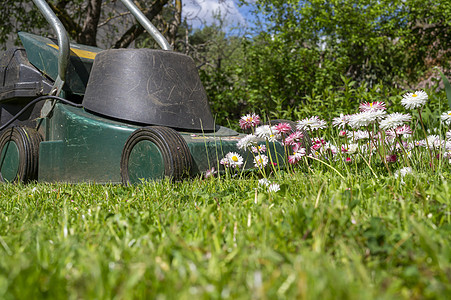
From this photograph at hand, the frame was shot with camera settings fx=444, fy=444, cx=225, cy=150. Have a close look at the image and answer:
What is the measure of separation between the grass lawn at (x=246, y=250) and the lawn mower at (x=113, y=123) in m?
0.81

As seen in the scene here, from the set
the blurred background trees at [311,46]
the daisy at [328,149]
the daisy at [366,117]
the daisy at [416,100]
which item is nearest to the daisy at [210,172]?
the daisy at [328,149]

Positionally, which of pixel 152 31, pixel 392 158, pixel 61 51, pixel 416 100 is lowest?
pixel 392 158

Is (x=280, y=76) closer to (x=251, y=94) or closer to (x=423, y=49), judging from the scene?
(x=251, y=94)

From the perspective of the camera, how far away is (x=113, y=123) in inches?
111

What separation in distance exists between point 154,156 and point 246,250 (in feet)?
5.41

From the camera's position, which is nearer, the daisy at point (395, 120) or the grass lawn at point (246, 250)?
the grass lawn at point (246, 250)

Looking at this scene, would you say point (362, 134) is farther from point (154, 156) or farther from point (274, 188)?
point (154, 156)

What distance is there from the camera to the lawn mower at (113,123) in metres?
2.59

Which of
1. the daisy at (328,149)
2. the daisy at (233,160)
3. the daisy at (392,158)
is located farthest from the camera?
the daisy at (233,160)

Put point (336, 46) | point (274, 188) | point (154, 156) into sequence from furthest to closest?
point (336, 46), point (154, 156), point (274, 188)

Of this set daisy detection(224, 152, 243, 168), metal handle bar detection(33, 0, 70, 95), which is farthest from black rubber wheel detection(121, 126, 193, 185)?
metal handle bar detection(33, 0, 70, 95)

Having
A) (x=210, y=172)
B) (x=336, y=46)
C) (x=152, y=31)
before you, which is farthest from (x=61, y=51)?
(x=336, y=46)

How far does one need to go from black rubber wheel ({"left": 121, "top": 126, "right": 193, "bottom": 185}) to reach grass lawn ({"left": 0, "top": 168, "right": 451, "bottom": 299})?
2.17 ft

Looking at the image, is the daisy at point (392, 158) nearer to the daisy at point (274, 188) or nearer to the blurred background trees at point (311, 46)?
the daisy at point (274, 188)
